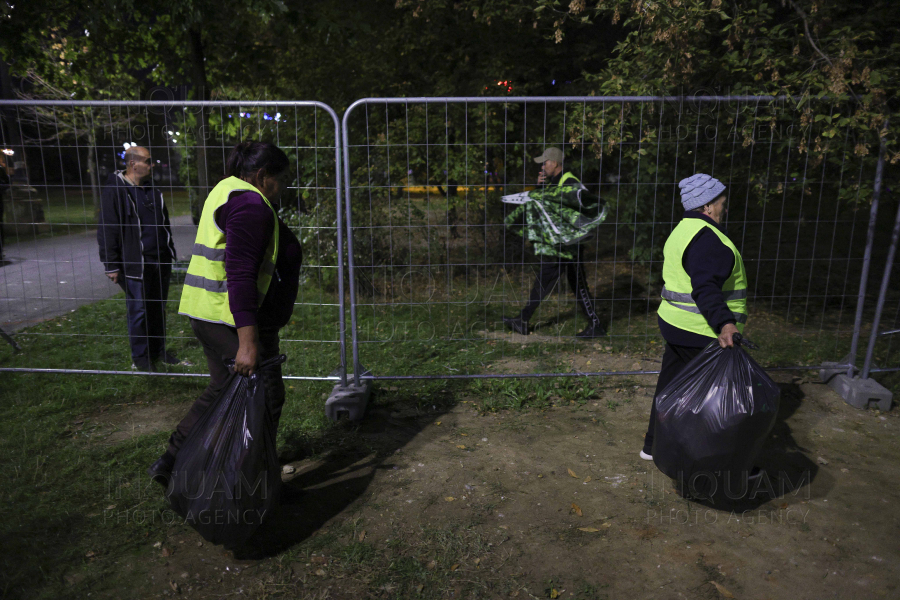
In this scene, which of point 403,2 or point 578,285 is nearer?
point 578,285

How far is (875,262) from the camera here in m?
9.49

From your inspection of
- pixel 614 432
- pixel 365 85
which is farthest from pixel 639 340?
pixel 365 85

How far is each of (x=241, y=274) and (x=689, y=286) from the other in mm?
2221

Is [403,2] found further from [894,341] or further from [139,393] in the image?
[894,341]

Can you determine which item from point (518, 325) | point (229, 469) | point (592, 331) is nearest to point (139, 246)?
point (229, 469)

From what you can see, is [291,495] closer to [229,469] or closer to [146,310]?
[229,469]

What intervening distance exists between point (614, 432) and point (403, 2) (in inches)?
193

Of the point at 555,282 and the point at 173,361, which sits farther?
the point at 555,282

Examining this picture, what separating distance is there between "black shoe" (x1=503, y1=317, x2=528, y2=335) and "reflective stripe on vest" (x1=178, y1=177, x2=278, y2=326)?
3.65 meters

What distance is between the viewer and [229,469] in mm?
2750

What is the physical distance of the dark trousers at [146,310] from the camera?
5.28 metres

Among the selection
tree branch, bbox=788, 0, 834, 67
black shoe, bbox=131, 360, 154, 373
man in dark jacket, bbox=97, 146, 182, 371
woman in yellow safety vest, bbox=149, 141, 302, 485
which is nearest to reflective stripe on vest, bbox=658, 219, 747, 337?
woman in yellow safety vest, bbox=149, 141, 302, 485

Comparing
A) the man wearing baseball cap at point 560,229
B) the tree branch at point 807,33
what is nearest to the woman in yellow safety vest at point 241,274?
the man wearing baseball cap at point 560,229

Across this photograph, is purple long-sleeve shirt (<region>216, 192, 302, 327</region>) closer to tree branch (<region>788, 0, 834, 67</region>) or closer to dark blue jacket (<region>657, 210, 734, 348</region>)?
dark blue jacket (<region>657, 210, 734, 348</region>)
